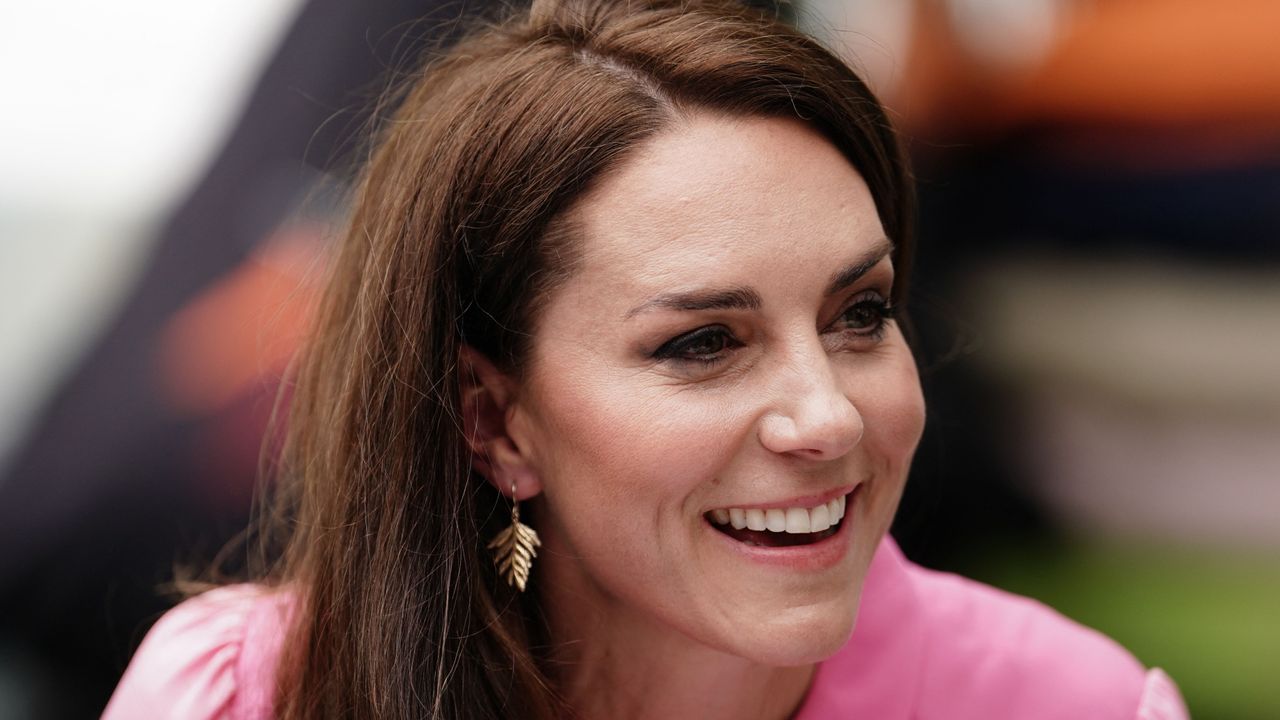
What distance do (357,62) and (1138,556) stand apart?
1916mm

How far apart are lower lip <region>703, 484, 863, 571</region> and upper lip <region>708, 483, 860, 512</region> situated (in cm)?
4

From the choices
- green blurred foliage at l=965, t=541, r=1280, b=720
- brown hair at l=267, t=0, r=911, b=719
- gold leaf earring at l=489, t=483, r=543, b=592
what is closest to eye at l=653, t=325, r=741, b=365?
brown hair at l=267, t=0, r=911, b=719

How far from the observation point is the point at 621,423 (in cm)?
132

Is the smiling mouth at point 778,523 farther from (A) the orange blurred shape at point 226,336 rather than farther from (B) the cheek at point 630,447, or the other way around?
(A) the orange blurred shape at point 226,336

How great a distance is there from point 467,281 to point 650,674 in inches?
19.9

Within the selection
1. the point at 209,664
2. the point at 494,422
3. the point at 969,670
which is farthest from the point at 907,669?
the point at 209,664

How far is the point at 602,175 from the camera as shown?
138 cm

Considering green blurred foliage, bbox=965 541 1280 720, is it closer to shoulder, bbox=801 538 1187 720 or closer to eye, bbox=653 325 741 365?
shoulder, bbox=801 538 1187 720

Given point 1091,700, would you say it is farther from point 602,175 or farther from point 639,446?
point 602,175

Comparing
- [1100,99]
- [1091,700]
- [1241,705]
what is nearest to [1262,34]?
[1100,99]

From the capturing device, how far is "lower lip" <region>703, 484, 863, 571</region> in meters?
1.35

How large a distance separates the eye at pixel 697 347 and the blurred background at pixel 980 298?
1.14m

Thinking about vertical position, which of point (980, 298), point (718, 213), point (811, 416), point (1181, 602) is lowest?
point (1181, 602)

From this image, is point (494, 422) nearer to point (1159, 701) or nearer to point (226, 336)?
point (1159, 701)
